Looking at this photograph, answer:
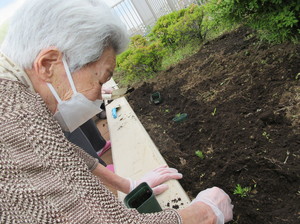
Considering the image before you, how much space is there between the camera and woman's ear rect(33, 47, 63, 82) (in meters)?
1.14

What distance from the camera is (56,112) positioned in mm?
1353

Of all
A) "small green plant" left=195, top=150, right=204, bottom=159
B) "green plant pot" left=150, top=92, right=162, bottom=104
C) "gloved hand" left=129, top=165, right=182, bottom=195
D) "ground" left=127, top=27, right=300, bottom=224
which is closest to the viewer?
"ground" left=127, top=27, right=300, bottom=224

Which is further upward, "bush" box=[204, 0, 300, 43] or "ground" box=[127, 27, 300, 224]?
"bush" box=[204, 0, 300, 43]

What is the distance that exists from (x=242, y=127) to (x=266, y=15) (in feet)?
4.97

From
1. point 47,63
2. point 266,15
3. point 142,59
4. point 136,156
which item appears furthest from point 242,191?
point 142,59

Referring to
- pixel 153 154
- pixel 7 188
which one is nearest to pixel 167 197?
pixel 153 154

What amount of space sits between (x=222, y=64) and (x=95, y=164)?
254 cm

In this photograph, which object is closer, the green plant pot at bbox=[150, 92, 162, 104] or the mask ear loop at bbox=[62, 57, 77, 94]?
the mask ear loop at bbox=[62, 57, 77, 94]

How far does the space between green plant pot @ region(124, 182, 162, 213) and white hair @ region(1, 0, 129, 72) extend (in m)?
0.86

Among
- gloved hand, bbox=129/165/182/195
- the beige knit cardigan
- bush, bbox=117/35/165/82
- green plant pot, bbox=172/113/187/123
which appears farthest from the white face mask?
bush, bbox=117/35/165/82

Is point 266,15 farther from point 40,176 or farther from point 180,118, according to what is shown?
point 40,176

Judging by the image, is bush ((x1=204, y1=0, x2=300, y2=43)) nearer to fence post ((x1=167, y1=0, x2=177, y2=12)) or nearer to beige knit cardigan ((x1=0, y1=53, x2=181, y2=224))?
beige knit cardigan ((x1=0, y1=53, x2=181, y2=224))

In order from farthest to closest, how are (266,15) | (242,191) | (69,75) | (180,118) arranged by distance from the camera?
(180,118), (266,15), (242,191), (69,75)

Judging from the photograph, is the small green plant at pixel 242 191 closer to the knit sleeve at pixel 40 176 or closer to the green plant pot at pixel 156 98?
the knit sleeve at pixel 40 176
